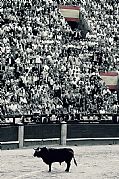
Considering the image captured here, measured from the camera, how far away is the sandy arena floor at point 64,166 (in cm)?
1507

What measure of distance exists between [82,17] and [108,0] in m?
3.03

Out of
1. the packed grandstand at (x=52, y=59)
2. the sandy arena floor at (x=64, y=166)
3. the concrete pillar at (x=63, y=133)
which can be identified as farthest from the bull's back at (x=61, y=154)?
the packed grandstand at (x=52, y=59)

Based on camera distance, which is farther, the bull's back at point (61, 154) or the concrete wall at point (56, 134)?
the concrete wall at point (56, 134)

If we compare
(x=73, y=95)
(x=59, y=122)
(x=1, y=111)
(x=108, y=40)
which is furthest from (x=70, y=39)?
(x=59, y=122)

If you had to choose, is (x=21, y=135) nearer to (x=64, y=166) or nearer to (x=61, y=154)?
(x=64, y=166)

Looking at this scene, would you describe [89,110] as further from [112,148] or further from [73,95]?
[112,148]

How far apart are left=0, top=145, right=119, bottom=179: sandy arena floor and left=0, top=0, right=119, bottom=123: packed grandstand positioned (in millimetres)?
5781

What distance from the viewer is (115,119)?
2397cm

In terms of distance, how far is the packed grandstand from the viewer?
90.0 ft

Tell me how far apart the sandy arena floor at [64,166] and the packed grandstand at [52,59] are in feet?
19.0

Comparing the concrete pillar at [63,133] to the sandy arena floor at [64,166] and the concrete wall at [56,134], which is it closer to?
the concrete wall at [56,134]

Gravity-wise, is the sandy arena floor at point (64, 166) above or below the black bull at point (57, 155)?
below

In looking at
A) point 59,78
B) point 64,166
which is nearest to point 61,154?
point 64,166

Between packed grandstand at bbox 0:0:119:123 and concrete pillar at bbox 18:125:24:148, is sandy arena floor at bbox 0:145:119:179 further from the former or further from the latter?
packed grandstand at bbox 0:0:119:123
